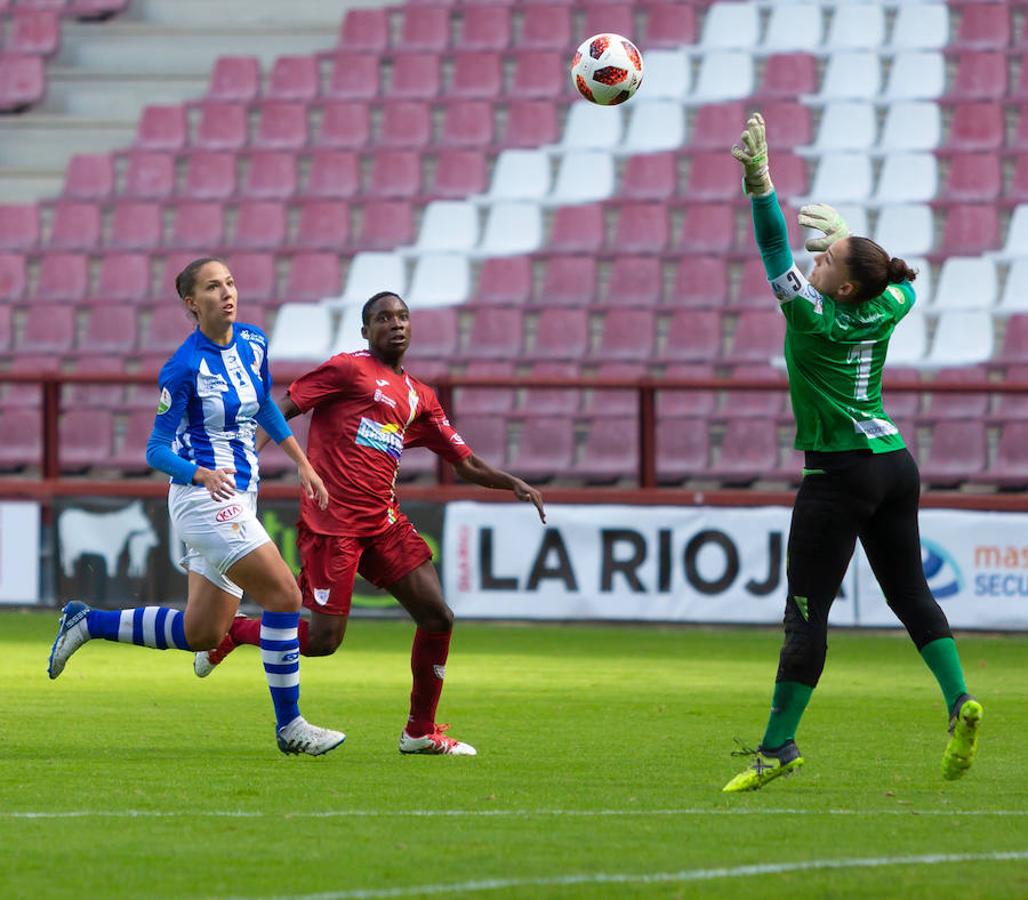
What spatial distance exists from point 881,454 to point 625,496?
26.6 ft

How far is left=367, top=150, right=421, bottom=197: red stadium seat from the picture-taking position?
19.9 metres

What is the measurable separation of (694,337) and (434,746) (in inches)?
391

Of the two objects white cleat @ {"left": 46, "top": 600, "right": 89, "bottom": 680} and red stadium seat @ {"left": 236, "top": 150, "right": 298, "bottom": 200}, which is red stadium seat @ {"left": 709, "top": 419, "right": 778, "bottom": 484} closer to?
red stadium seat @ {"left": 236, "top": 150, "right": 298, "bottom": 200}

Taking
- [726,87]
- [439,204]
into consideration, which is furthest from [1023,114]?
[439,204]

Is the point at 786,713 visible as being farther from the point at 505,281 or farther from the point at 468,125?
the point at 468,125

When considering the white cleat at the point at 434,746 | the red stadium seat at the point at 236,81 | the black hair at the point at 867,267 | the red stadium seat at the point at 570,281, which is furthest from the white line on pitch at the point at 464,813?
the red stadium seat at the point at 236,81

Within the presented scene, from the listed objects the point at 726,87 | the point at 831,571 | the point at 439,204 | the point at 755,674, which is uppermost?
the point at 726,87

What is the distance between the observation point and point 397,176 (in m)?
20.0

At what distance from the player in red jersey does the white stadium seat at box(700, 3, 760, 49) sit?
1227 centimetres

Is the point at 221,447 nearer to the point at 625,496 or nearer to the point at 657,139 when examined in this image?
the point at 625,496

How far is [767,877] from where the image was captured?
5254mm

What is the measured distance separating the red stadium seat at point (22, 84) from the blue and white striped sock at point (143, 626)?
1520 centimetres

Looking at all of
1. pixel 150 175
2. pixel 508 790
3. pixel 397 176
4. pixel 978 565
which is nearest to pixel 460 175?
pixel 397 176

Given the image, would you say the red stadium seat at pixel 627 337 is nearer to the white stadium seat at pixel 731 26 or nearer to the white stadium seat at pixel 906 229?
the white stadium seat at pixel 906 229
